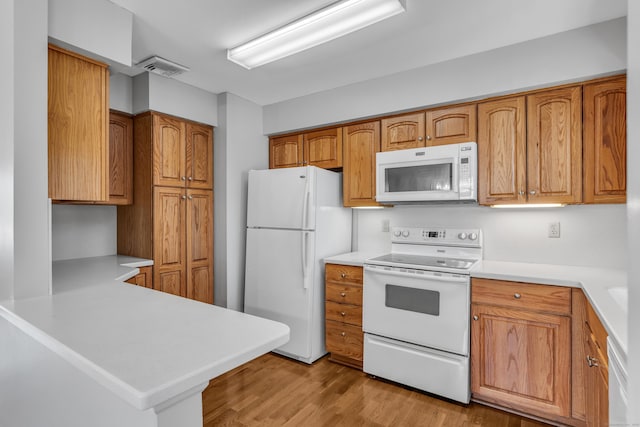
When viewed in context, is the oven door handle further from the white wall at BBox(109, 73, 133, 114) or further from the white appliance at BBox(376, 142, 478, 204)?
the white wall at BBox(109, 73, 133, 114)

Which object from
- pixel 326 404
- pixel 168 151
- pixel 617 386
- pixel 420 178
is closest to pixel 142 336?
pixel 617 386

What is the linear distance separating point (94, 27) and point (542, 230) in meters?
3.14

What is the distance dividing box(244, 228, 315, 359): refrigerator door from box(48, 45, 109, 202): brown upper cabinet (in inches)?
55.4

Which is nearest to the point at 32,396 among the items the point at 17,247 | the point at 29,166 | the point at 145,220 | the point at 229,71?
the point at 17,247

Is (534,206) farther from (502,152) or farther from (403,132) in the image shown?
(403,132)

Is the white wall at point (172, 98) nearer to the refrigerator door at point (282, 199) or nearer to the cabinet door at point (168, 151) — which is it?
the cabinet door at point (168, 151)

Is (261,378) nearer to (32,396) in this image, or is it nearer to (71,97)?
(32,396)

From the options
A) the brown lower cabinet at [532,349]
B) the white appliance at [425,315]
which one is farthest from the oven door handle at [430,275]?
the brown lower cabinet at [532,349]

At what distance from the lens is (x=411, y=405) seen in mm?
2221

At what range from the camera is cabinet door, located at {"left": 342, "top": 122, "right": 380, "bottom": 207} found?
2.92 metres

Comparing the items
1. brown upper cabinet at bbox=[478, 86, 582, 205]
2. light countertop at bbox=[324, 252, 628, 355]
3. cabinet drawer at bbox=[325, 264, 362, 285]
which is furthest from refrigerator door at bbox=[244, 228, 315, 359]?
brown upper cabinet at bbox=[478, 86, 582, 205]

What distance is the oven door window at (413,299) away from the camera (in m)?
2.32

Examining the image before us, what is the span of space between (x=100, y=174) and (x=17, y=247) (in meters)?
0.63

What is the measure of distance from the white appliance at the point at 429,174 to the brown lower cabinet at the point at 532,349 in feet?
2.20
